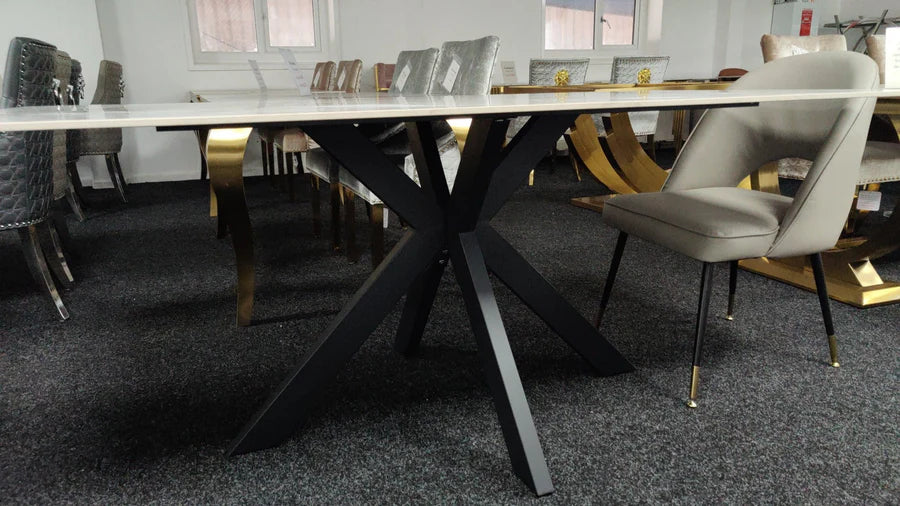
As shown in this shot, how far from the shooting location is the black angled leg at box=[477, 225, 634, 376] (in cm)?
129

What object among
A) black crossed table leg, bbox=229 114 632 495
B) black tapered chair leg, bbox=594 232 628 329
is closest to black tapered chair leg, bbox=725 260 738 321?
black tapered chair leg, bbox=594 232 628 329

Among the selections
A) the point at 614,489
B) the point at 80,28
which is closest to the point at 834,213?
the point at 614,489

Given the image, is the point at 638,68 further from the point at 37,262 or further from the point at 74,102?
the point at 37,262

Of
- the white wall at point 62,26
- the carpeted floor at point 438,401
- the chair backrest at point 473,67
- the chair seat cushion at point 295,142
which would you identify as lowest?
the carpeted floor at point 438,401

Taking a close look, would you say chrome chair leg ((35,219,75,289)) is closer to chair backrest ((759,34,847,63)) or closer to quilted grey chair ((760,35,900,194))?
quilted grey chair ((760,35,900,194))

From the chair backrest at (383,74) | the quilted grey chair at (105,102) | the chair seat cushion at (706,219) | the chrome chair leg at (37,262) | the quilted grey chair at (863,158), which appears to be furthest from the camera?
the chair backrest at (383,74)

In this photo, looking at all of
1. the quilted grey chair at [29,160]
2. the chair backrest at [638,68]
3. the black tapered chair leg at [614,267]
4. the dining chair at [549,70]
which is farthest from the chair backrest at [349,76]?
the black tapered chair leg at [614,267]

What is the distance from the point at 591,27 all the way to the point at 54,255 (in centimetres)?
565

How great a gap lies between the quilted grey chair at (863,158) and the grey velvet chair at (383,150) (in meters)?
1.39

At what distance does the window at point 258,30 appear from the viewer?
16.1ft

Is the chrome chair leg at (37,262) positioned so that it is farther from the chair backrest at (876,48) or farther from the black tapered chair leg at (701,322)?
the chair backrest at (876,48)

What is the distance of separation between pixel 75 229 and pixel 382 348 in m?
2.46

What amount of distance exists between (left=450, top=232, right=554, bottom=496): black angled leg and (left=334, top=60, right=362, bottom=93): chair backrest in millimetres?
2889

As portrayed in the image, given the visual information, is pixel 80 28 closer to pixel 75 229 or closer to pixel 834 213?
pixel 75 229
